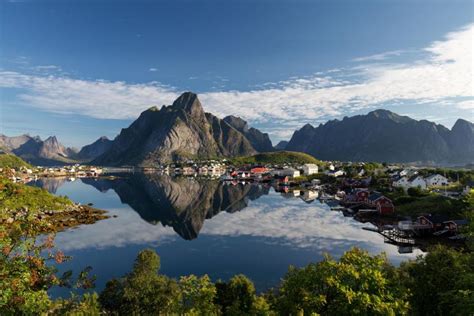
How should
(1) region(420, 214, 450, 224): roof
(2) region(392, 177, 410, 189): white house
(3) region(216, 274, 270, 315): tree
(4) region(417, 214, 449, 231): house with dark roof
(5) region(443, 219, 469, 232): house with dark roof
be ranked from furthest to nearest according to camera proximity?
(2) region(392, 177, 410, 189): white house < (1) region(420, 214, 450, 224): roof < (4) region(417, 214, 449, 231): house with dark roof < (5) region(443, 219, 469, 232): house with dark roof < (3) region(216, 274, 270, 315): tree

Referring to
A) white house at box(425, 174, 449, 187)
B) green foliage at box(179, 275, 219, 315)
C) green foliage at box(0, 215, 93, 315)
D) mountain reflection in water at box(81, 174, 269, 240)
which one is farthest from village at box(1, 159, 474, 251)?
mountain reflection in water at box(81, 174, 269, 240)

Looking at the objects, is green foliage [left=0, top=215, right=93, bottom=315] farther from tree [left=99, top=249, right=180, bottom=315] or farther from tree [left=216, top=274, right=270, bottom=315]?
tree [left=216, top=274, right=270, bottom=315]

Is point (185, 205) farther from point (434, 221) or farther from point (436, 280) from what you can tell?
point (436, 280)

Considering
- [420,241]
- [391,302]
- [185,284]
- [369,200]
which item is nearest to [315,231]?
[420,241]

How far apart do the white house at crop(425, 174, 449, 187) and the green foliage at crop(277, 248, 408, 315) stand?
99272 mm

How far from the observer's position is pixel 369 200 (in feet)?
279

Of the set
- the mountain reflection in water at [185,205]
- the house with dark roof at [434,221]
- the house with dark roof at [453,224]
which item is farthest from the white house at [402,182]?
the house with dark roof at [453,224]

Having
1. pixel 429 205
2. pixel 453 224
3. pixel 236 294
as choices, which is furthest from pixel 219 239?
pixel 429 205

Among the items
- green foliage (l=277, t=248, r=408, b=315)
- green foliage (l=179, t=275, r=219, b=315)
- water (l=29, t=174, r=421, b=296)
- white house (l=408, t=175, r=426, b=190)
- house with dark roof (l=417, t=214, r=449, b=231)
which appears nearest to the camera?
green foliage (l=277, t=248, r=408, b=315)

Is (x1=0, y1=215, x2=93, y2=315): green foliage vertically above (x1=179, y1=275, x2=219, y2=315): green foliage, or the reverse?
(x1=0, y1=215, x2=93, y2=315): green foliage

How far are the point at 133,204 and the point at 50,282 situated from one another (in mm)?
93905

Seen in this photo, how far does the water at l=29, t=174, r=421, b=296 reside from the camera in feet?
142

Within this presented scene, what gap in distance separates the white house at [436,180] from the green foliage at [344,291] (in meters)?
99.3

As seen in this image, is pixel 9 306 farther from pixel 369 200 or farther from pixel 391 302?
pixel 369 200
